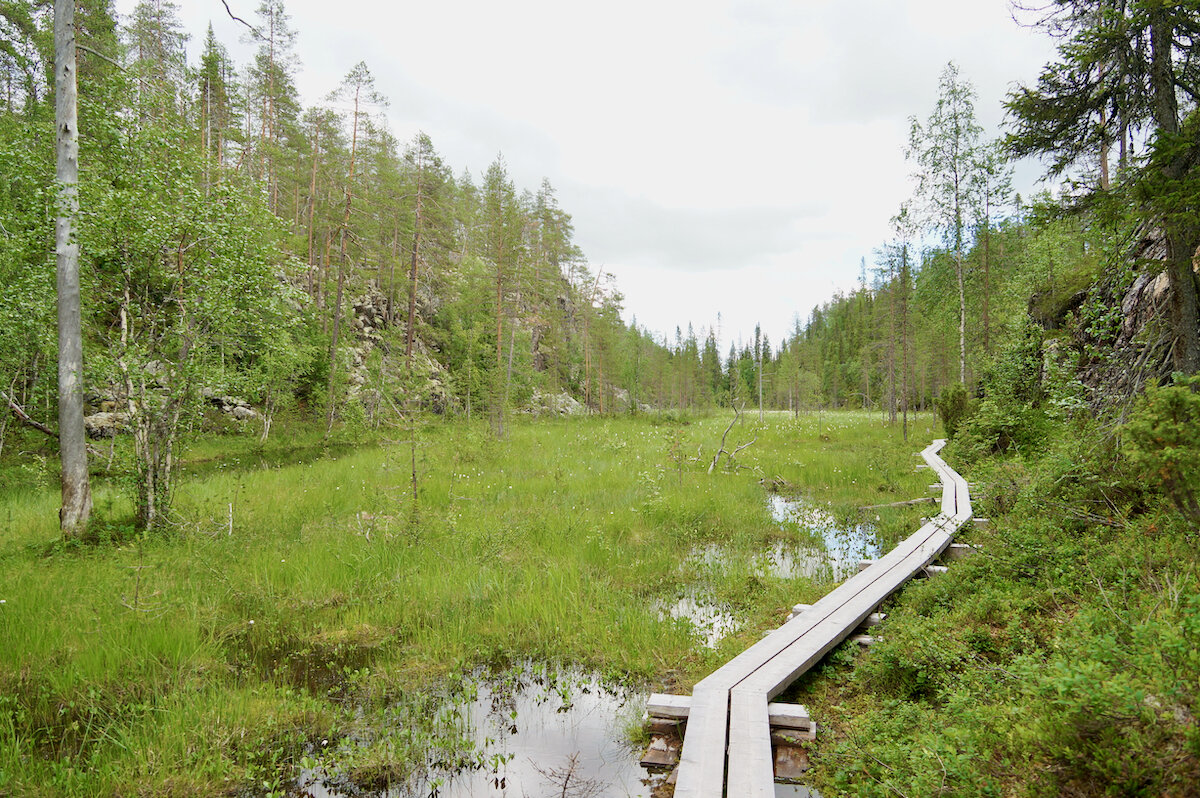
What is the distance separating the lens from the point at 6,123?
56.3 ft

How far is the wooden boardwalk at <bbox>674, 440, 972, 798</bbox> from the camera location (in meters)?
3.59

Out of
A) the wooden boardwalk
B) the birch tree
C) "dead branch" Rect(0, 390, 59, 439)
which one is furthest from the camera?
the birch tree

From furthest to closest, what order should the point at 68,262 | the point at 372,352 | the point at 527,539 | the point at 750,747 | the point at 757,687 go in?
the point at 372,352 < the point at 527,539 < the point at 68,262 < the point at 757,687 < the point at 750,747

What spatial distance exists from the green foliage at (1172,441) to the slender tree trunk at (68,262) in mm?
12544

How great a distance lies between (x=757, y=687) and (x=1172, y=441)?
359cm

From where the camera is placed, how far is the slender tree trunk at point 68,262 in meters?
8.06

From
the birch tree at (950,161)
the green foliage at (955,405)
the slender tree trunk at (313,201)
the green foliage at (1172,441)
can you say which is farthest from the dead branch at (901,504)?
the slender tree trunk at (313,201)

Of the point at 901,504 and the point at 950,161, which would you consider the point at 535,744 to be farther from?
the point at 950,161

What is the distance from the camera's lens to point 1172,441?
3984mm

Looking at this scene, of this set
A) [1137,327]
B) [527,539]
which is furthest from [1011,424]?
[527,539]

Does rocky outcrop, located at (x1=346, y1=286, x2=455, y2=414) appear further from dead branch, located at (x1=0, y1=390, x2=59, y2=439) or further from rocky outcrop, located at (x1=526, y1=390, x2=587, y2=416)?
dead branch, located at (x1=0, y1=390, x2=59, y2=439)

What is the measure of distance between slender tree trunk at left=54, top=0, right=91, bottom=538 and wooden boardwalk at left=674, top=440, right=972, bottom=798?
9647mm

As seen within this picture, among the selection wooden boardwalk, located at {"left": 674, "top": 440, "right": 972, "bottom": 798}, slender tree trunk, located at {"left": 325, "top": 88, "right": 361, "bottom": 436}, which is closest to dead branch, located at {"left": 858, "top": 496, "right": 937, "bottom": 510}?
wooden boardwalk, located at {"left": 674, "top": 440, "right": 972, "bottom": 798}

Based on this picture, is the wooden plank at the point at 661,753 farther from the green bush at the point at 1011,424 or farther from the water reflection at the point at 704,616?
the green bush at the point at 1011,424
